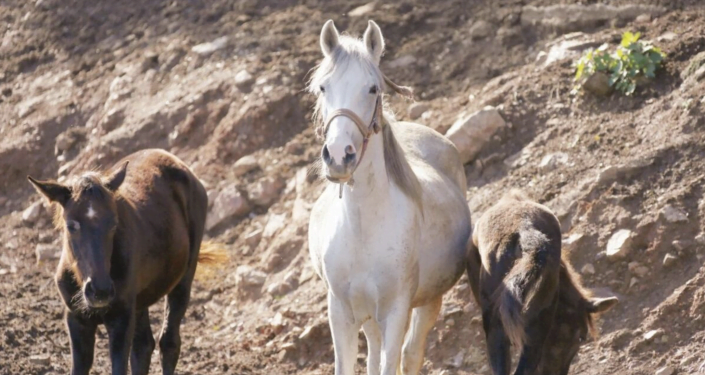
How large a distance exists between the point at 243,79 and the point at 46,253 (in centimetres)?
271

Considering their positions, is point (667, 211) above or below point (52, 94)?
above

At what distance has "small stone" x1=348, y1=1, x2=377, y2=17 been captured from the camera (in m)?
11.8

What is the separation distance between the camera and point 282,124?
11.0m

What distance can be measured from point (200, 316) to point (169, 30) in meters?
Result: 4.52

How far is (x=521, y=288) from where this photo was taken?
5.53 metres

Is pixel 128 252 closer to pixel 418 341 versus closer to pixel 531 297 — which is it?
pixel 418 341

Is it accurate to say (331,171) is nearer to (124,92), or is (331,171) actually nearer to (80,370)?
(80,370)

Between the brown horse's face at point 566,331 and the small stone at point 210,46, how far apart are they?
23.5 ft

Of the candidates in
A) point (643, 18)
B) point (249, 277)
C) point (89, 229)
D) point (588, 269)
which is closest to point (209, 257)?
point (249, 277)

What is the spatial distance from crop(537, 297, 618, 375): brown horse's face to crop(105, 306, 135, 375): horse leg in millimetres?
2615

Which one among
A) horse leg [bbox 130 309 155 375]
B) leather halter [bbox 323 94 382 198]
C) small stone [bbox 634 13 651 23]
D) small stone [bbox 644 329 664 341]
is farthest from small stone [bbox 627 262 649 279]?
horse leg [bbox 130 309 155 375]

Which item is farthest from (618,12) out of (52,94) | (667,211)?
(52,94)

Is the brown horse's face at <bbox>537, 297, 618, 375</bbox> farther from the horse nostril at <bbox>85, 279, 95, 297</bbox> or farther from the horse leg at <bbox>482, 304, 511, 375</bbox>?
the horse nostril at <bbox>85, 279, 95, 297</bbox>

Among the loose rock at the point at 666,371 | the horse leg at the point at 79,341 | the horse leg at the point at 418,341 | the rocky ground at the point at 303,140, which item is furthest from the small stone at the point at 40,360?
the loose rock at the point at 666,371
